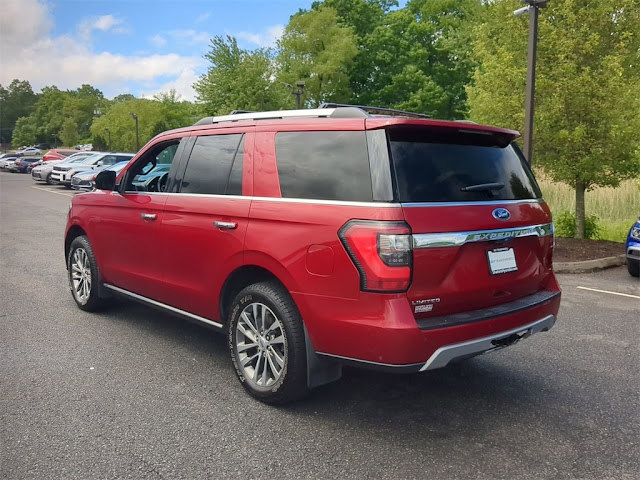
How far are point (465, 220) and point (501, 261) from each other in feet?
1.40

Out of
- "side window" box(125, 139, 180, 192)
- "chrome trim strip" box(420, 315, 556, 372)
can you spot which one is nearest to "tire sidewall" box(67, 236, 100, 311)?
"side window" box(125, 139, 180, 192)

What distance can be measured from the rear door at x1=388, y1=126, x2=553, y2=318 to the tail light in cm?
6

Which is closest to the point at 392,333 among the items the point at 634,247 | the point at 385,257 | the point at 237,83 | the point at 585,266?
the point at 385,257

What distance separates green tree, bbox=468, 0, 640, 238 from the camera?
10.8m

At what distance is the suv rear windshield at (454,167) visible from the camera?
3252 millimetres

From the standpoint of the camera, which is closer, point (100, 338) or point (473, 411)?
point (473, 411)

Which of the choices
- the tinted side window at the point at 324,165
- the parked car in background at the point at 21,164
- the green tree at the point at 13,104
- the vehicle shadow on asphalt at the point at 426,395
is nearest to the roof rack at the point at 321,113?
the tinted side window at the point at 324,165

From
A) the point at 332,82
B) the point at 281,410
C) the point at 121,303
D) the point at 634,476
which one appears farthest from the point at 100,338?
the point at 332,82

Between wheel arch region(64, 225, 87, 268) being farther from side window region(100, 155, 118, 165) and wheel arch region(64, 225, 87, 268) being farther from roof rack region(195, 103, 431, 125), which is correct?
side window region(100, 155, 118, 165)

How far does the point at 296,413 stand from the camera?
3645 millimetres

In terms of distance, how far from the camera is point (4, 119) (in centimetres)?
16650

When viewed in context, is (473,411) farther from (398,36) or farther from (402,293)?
(398,36)

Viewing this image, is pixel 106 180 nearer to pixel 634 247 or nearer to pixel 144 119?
pixel 634 247

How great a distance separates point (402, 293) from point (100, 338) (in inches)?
127
